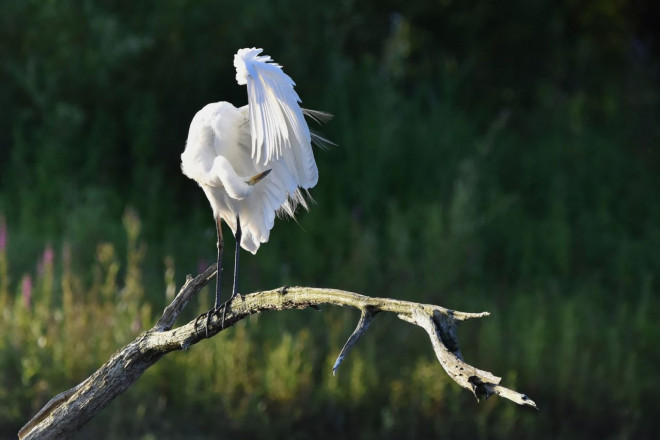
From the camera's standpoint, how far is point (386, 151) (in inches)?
263

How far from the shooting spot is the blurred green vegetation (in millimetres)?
4820

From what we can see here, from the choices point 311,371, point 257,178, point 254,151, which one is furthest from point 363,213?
point 254,151

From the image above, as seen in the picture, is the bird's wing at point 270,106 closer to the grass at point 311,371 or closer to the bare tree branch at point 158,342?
the bare tree branch at point 158,342

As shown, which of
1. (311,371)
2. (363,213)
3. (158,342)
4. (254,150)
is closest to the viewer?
(158,342)

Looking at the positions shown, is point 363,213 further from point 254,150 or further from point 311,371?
point 254,150

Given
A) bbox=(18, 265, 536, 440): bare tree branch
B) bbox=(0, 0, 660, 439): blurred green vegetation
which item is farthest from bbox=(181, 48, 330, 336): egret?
bbox=(0, 0, 660, 439): blurred green vegetation

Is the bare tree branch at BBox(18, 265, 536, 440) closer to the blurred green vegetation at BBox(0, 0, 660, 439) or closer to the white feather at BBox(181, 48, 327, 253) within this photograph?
the white feather at BBox(181, 48, 327, 253)

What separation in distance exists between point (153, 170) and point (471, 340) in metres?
2.47

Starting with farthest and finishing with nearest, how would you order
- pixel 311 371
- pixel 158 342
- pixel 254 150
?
pixel 311 371 < pixel 254 150 < pixel 158 342

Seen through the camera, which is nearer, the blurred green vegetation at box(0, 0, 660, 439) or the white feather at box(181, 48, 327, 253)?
the white feather at box(181, 48, 327, 253)

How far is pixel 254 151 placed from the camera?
8.79 ft

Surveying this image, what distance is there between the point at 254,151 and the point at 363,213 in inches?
149

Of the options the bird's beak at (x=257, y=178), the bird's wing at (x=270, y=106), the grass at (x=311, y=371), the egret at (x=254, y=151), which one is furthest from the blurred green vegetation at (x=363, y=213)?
the bird's wing at (x=270, y=106)

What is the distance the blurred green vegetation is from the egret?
47.1 inches
